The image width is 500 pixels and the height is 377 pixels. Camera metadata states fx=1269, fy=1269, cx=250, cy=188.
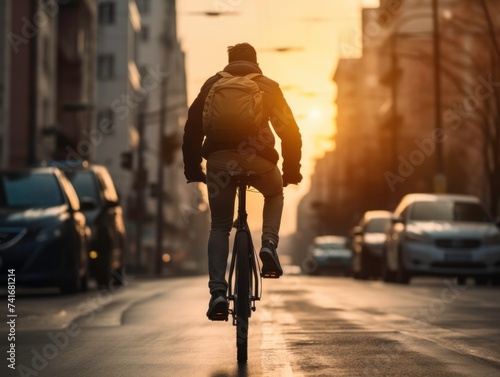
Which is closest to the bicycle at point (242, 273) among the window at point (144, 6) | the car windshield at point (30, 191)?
the car windshield at point (30, 191)

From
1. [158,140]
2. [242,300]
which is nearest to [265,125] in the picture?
[242,300]

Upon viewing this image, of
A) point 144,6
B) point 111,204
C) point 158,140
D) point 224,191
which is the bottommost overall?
point 111,204

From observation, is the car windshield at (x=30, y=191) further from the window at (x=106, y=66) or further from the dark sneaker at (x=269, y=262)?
the window at (x=106, y=66)

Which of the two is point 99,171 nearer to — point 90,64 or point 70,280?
point 70,280

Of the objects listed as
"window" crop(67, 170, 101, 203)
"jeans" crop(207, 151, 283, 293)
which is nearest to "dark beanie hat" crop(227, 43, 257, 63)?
"jeans" crop(207, 151, 283, 293)

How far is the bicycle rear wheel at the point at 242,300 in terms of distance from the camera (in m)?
7.55

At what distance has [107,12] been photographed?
91.9 m

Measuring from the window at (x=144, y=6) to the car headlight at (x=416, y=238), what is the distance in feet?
325

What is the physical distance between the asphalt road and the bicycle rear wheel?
0.42ft

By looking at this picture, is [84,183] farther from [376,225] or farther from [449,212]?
[376,225]

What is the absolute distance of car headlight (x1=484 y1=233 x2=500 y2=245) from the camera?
72.3 feet

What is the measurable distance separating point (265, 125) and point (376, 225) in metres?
23.8

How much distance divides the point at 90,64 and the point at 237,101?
58760mm

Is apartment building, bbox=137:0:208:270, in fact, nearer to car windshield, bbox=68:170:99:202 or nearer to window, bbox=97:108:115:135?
window, bbox=97:108:115:135
